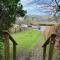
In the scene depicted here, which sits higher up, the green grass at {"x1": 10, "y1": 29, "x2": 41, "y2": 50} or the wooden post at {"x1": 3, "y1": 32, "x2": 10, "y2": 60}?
the wooden post at {"x1": 3, "y1": 32, "x2": 10, "y2": 60}

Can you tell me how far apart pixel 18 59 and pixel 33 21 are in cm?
359

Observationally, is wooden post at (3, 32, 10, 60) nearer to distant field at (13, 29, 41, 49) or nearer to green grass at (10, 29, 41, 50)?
green grass at (10, 29, 41, 50)

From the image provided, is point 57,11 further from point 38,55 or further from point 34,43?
point 34,43

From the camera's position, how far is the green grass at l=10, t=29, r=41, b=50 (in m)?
8.16

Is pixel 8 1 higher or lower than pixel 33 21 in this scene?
higher

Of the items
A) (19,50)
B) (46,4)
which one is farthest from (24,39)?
(46,4)

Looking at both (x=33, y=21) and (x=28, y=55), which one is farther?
(x=33, y=21)

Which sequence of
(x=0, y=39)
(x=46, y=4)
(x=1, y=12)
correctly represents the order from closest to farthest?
(x=0, y=39) → (x=1, y=12) → (x=46, y=4)

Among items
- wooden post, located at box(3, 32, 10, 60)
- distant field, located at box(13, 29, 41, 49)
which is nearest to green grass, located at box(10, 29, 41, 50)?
distant field, located at box(13, 29, 41, 49)

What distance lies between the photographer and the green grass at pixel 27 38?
8.16 metres

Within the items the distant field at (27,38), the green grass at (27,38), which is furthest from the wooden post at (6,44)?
the distant field at (27,38)

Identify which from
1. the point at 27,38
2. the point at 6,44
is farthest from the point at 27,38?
the point at 6,44

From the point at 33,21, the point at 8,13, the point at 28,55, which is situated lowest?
the point at 28,55

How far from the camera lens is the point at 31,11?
29.9ft
